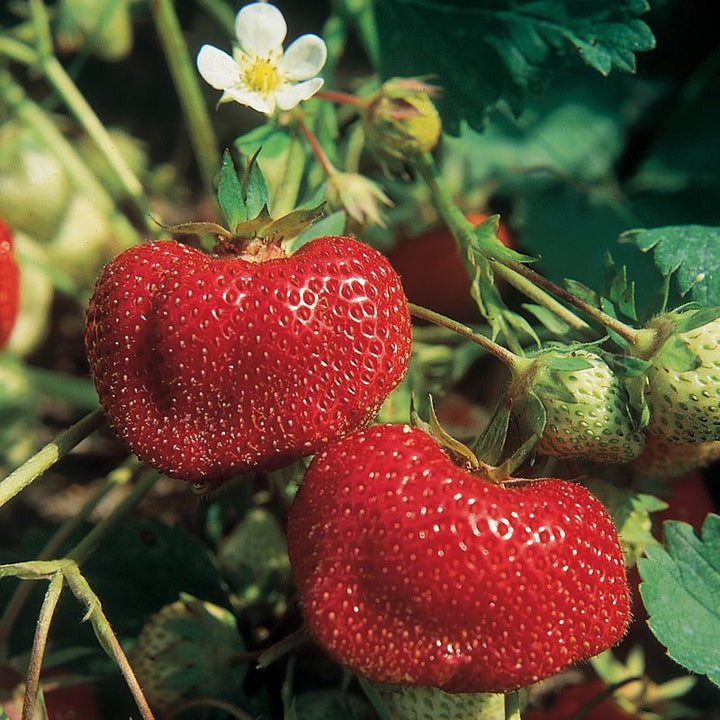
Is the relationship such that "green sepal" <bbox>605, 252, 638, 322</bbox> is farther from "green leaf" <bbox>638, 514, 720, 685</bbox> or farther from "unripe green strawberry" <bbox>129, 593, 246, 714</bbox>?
"unripe green strawberry" <bbox>129, 593, 246, 714</bbox>

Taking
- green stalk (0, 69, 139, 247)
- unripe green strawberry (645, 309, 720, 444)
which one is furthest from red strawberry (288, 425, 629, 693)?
green stalk (0, 69, 139, 247)

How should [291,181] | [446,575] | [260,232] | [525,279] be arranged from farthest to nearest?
[291,181] < [525,279] < [260,232] < [446,575]

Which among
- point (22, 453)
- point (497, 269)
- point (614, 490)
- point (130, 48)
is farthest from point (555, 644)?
point (130, 48)

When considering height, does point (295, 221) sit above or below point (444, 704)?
above

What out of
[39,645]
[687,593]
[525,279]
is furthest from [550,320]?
[39,645]

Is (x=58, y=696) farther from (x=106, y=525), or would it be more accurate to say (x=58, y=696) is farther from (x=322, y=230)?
(x=322, y=230)

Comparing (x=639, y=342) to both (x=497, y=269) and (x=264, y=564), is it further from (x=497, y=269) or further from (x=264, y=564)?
(x=264, y=564)
